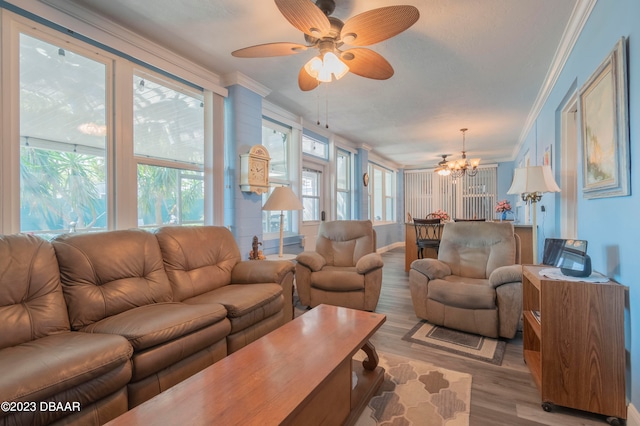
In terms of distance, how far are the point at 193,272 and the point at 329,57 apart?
1928 mm

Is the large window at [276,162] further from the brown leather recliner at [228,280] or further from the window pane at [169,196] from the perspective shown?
the brown leather recliner at [228,280]

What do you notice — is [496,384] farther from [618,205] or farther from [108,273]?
[108,273]

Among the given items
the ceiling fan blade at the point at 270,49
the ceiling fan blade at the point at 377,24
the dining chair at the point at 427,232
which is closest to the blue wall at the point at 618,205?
the ceiling fan blade at the point at 377,24

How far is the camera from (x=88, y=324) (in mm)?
1707

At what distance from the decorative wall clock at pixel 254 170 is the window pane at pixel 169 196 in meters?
0.46

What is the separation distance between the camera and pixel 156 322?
63.7 inches

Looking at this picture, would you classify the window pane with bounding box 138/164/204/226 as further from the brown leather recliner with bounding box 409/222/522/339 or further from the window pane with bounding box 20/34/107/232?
the brown leather recliner with bounding box 409/222/522/339

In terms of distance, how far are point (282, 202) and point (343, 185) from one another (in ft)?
10.4

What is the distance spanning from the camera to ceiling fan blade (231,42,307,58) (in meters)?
1.94

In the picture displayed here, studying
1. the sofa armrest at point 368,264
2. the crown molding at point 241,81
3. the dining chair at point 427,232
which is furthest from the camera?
the dining chair at point 427,232

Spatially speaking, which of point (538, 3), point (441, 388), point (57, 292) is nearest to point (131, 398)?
point (57, 292)

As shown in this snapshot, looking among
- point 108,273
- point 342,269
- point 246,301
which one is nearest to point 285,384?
point 246,301

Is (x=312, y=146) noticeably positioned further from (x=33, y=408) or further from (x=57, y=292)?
(x=33, y=408)

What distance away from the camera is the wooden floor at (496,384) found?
5.16ft
